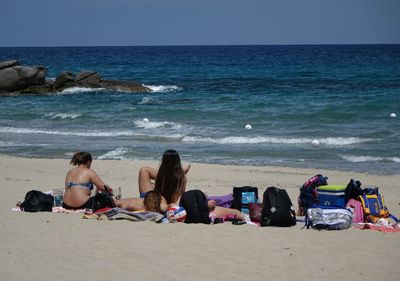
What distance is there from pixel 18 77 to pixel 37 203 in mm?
27682

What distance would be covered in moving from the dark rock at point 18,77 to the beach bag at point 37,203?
27341 mm

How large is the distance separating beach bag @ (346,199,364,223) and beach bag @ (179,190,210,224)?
2006mm

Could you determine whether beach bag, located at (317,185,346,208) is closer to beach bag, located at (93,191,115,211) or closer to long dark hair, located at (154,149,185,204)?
long dark hair, located at (154,149,185,204)

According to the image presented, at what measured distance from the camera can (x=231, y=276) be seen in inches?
247

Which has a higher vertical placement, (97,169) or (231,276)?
(97,169)

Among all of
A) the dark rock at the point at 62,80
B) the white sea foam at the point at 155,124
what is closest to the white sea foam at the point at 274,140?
the white sea foam at the point at 155,124

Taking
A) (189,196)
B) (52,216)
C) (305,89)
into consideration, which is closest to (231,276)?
(189,196)

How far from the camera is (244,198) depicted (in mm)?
9344

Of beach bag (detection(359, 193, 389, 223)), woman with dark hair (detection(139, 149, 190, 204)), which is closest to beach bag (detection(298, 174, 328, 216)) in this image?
beach bag (detection(359, 193, 389, 223))

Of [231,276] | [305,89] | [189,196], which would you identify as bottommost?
[231,276]

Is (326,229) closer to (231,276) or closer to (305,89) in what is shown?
(231,276)

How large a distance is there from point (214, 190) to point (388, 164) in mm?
5514

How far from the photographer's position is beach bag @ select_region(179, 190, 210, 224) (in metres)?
8.41

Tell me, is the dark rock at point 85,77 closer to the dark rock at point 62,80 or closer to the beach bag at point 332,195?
the dark rock at point 62,80
